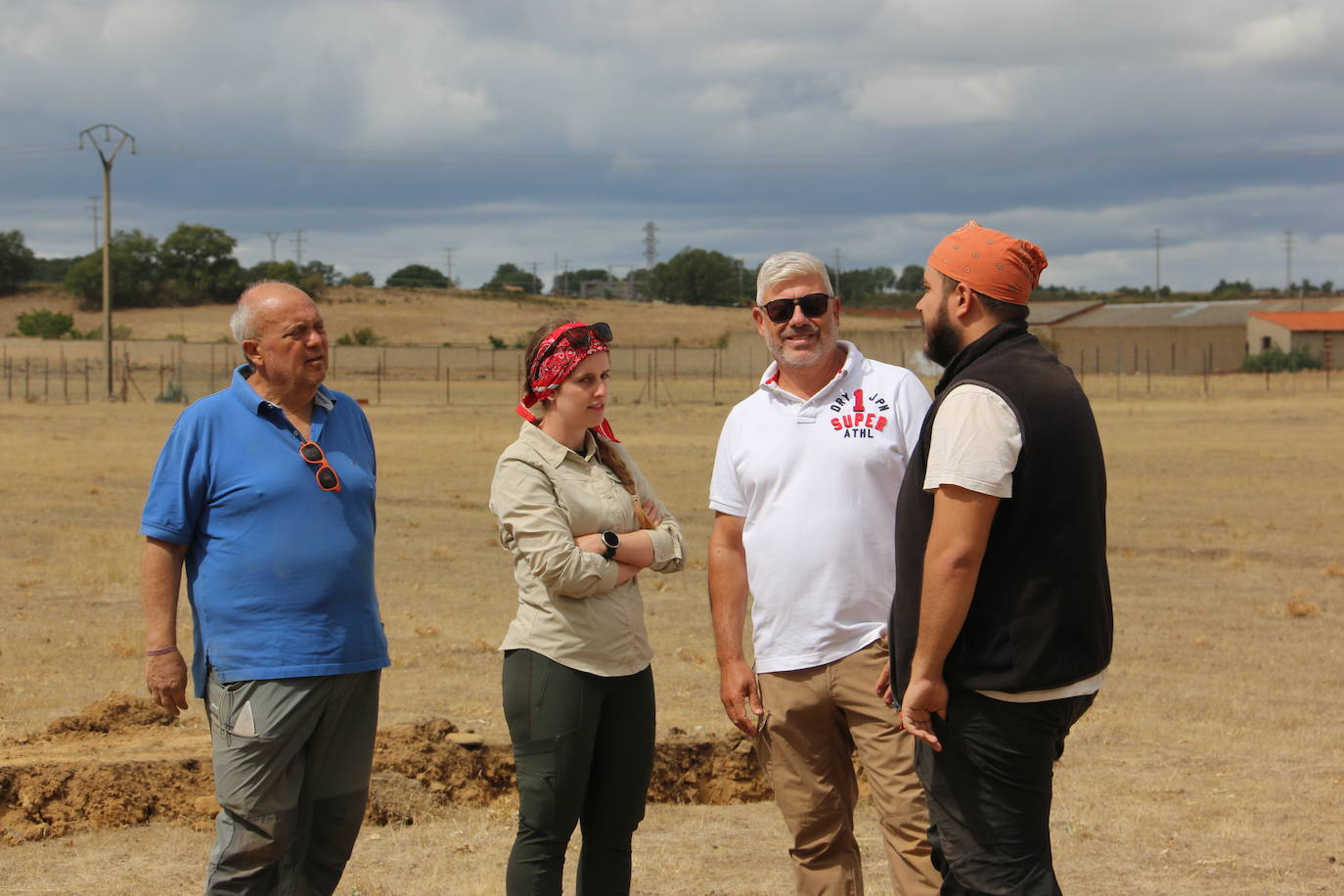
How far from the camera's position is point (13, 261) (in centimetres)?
11738

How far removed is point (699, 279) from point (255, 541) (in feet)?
421

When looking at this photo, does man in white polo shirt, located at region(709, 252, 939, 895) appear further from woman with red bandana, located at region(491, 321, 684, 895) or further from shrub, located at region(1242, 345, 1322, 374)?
shrub, located at region(1242, 345, 1322, 374)

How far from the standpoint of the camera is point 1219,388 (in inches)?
1981

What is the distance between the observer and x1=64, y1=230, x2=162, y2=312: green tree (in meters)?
110

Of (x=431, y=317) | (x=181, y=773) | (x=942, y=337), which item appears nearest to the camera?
(x=942, y=337)

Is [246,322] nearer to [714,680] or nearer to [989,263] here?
[989,263]

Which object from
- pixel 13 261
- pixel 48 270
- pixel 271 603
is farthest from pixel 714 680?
pixel 48 270

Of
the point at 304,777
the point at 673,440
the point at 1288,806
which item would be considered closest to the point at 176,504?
the point at 304,777

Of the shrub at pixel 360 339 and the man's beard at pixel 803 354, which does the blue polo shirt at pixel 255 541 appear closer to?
the man's beard at pixel 803 354

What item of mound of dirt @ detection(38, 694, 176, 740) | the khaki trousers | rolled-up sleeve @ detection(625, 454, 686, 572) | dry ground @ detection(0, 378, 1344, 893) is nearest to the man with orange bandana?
the khaki trousers

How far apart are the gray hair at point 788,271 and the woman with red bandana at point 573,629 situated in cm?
54

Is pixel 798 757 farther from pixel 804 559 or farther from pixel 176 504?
pixel 176 504

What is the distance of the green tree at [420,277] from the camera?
136m

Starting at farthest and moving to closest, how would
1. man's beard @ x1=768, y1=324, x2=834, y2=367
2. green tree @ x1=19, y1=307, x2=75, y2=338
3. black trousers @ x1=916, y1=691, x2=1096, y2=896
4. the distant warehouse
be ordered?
green tree @ x1=19, y1=307, x2=75, y2=338 → the distant warehouse → man's beard @ x1=768, y1=324, x2=834, y2=367 → black trousers @ x1=916, y1=691, x2=1096, y2=896
